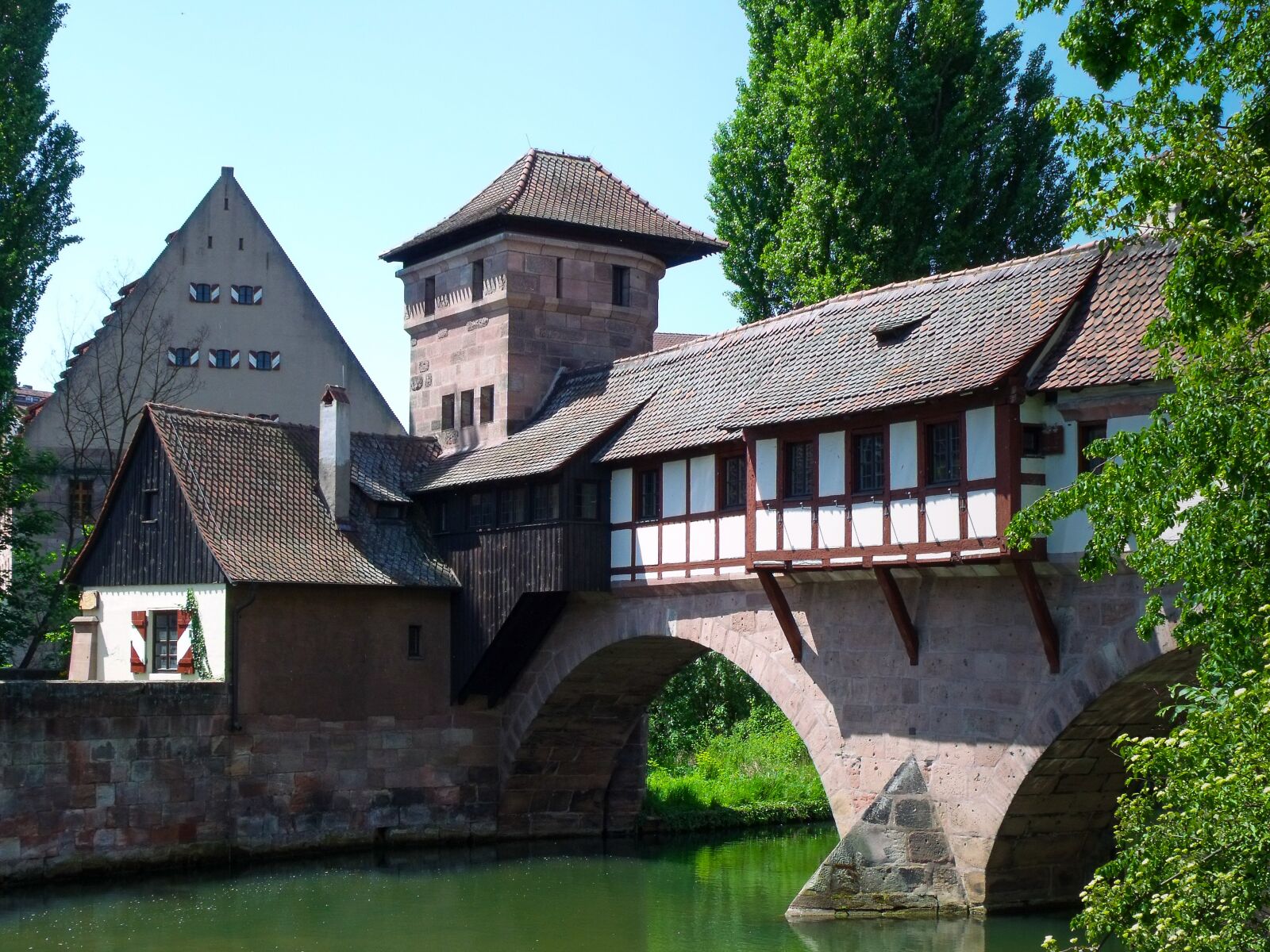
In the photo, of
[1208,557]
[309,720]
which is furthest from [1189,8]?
[309,720]

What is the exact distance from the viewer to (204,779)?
2384 cm

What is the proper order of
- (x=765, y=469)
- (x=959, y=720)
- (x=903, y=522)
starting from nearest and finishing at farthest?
(x=903, y=522) < (x=959, y=720) < (x=765, y=469)

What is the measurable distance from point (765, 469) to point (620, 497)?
409cm

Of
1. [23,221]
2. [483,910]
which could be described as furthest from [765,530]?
[23,221]

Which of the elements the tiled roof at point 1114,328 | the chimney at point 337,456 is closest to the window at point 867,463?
the tiled roof at point 1114,328

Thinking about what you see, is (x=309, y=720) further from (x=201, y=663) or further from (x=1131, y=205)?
(x=1131, y=205)

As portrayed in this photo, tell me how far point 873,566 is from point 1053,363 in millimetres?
2805

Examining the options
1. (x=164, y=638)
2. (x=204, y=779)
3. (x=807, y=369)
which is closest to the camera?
(x=807, y=369)

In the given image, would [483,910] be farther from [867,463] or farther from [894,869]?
[867,463]

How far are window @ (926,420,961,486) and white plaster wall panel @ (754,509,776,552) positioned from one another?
7.81 feet

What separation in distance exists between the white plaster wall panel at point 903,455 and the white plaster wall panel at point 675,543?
4.50 m

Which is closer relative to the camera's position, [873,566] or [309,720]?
[873,566]

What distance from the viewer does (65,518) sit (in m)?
34.1

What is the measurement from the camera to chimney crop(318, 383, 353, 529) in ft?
86.4
